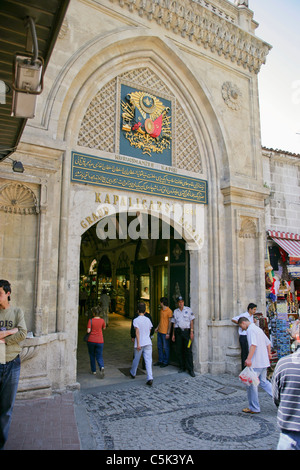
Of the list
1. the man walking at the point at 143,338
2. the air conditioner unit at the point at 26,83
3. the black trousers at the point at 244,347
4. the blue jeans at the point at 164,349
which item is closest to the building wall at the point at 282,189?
the black trousers at the point at 244,347

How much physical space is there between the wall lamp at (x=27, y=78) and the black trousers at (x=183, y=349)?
5570 mm

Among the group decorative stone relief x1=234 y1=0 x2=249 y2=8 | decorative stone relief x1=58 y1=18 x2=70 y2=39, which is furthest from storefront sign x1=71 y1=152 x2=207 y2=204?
decorative stone relief x1=234 y1=0 x2=249 y2=8

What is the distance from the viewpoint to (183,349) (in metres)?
7.26

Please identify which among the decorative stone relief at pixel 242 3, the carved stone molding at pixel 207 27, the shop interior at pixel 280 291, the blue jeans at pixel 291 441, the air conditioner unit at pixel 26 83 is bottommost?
the blue jeans at pixel 291 441

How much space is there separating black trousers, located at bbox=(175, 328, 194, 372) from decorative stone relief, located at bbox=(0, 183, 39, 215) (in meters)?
4.01

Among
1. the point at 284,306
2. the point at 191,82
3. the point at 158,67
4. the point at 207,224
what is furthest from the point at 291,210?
the point at 158,67

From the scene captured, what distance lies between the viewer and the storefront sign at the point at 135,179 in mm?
6051

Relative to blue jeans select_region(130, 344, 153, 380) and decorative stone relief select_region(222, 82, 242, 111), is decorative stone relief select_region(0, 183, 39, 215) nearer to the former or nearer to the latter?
blue jeans select_region(130, 344, 153, 380)

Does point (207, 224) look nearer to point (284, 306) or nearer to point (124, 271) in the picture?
point (284, 306)

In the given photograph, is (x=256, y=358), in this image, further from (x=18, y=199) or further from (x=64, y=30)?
(x=64, y=30)

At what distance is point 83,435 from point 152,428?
898 millimetres

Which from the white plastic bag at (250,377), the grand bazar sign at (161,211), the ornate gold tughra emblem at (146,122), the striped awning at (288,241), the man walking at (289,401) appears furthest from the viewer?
the striped awning at (288,241)

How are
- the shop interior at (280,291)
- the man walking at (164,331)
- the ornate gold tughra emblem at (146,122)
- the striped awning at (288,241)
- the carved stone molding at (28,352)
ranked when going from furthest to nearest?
1. the striped awning at (288,241)
2. the shop interior at (280,291)
3. the man walking at (164,331)
4. the ornate gold tughra emblem at (146,122)
5. the carved stone molding at (28,352)

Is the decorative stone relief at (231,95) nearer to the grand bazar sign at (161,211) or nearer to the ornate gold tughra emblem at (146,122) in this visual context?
the ornate gold tughra emblem at (146,122)
